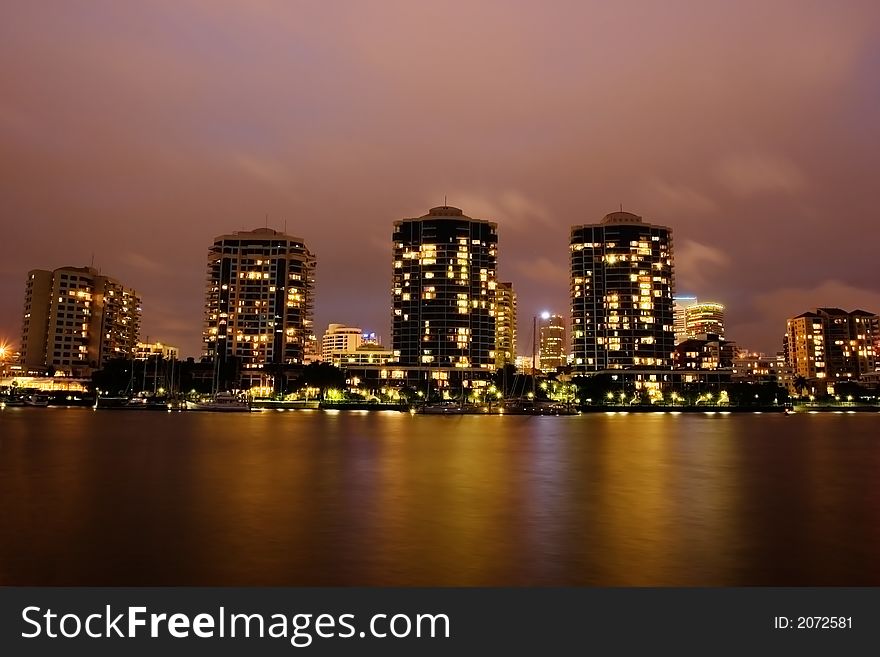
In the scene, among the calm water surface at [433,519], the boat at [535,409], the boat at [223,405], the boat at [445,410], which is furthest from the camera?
the boat at [535,409]

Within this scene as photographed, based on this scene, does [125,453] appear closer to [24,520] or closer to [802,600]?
[24,520]

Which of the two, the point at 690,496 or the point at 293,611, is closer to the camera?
the point at 293,611

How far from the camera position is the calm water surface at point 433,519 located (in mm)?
18359

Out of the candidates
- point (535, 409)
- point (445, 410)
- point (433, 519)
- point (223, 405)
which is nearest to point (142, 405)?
point (223, 405)

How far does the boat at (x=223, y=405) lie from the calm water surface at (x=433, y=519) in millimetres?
118504

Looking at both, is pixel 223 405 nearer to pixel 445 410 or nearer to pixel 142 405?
pixel 142 405

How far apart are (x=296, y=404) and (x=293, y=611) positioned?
182189 millimetres

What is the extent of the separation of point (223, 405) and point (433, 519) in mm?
157111

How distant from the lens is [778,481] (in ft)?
131

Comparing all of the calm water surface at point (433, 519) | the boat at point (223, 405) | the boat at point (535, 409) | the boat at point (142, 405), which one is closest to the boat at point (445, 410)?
the boat at point (535, 409)

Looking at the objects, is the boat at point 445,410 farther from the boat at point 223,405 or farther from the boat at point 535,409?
the boat at point 223,405

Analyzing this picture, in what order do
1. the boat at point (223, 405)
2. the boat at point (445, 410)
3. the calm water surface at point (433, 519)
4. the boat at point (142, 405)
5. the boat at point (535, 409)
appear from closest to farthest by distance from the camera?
the calm water surface at point (433, 519) → the boat at point (445, 410) → the boat at point (223, 405) → the boat at point (535, 409) → the boat at point (142, 405)

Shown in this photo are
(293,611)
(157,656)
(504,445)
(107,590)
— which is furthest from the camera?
(504,445)

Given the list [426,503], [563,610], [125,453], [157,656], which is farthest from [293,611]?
[125,453]
